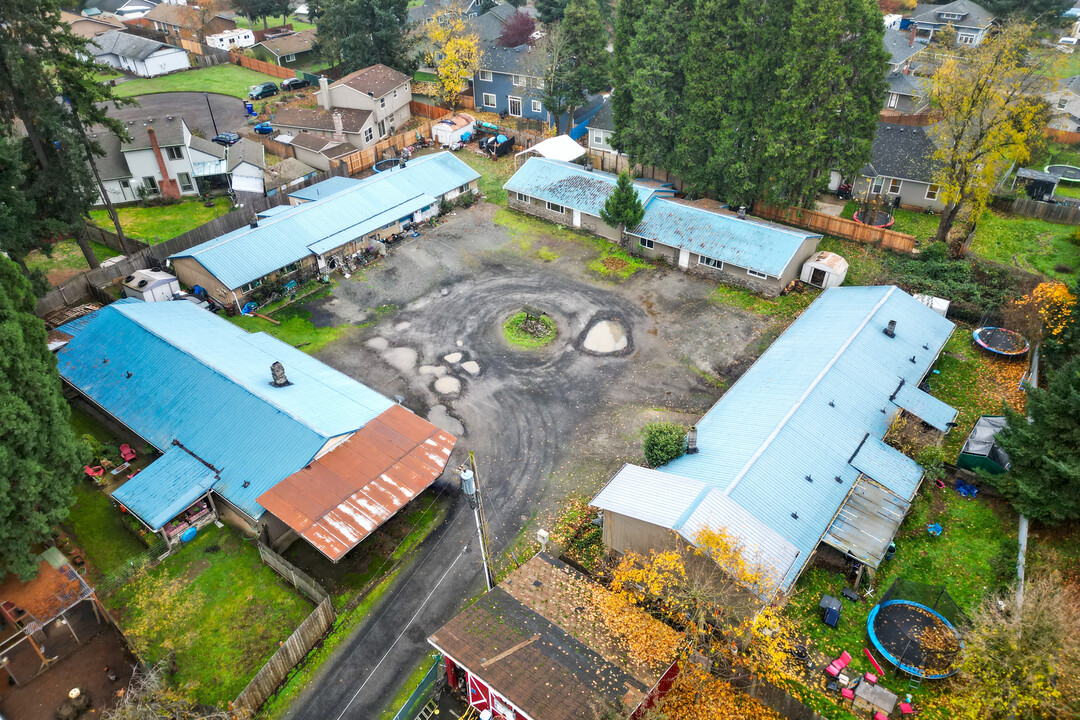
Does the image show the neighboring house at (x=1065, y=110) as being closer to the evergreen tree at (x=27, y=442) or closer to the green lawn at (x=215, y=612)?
the green lawn at (x=215, y=612)

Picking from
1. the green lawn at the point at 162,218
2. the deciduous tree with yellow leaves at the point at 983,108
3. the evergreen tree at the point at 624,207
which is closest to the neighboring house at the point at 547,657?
the evergreen tree at the point at 624,207

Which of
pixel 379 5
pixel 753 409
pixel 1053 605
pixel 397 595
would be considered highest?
pixel 379 5

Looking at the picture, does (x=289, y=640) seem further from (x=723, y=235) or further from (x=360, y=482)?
(x=723, y=235)

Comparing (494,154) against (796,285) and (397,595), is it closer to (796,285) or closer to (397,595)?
(796,285)

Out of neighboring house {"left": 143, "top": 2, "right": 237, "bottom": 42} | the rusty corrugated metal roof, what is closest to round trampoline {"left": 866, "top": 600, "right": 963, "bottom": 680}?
the rusty corrugated metal roof

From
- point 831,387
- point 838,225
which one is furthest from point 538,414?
point 838,225

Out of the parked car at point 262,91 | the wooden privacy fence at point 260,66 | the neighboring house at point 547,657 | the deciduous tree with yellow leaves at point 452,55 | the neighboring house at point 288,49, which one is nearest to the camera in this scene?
the neighboring house at point 547,657

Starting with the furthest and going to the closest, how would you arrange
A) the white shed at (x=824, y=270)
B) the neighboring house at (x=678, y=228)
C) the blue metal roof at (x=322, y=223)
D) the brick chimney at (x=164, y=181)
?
the brick chimney at (x=164, y=181) → the neighboring house at (x=678, y=228) → the white shed at (x=824, y=270) → the blue metal roof at (x=322, y=223)
